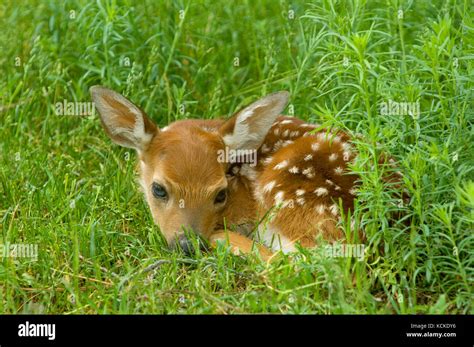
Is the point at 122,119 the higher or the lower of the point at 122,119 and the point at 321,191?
the higher

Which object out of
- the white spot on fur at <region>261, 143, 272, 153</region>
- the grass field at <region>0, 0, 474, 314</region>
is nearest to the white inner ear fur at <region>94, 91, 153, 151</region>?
the grass field at <region>0, 0, 474, 314</region>

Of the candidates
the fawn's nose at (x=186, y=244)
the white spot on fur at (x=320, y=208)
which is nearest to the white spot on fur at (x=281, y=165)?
the white spot on fur at (x=320, y=208)

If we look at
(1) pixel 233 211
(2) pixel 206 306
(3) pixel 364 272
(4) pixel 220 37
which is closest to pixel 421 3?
(4) pixel 220 37

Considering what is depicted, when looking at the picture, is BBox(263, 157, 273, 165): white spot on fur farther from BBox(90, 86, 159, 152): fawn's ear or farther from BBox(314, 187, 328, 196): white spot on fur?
BBox(90, 86, 159, 152): fawn's ear

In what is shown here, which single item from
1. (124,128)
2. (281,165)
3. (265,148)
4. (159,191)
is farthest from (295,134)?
(124,128)

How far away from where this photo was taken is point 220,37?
757cm

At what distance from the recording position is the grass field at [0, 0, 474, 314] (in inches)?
198

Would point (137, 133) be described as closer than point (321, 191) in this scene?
No

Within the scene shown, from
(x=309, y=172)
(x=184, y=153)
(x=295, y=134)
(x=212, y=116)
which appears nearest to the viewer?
(x=309, y=172)

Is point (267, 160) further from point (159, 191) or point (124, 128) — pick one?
point (124, 128)

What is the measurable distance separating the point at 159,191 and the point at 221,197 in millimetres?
363

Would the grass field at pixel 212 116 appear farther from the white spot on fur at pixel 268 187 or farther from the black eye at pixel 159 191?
the white spot on fur at pixel 268 187

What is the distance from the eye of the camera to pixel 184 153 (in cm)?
589
